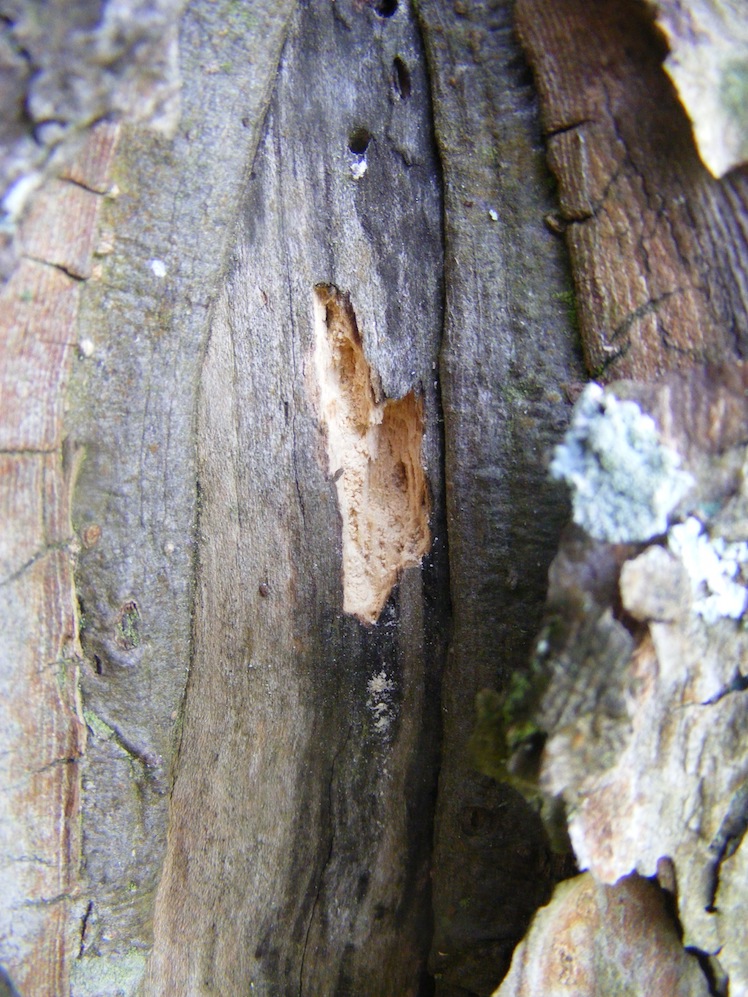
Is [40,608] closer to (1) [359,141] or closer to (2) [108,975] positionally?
(2) [108,975]

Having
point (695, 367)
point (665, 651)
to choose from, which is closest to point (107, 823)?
point (665, 651)

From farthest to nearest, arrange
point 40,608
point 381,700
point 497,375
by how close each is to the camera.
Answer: point 381,700 < point 497,375 < point 40,608

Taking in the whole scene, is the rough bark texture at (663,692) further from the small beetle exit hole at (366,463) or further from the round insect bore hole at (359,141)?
the round insect bore hole at (359,141)

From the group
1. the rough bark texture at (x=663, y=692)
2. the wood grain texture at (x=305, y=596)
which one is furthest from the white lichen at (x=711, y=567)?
the wood grain texture at (x=305, y=596)

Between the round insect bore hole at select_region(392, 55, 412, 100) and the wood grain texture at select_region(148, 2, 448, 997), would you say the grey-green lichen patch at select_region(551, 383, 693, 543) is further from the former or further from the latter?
the round insect bore hole at select_region(392, 55, 412, 100)

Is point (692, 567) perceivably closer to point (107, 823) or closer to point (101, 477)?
point (101, 477)

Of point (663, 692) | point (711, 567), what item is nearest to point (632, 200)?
point (711, 567)

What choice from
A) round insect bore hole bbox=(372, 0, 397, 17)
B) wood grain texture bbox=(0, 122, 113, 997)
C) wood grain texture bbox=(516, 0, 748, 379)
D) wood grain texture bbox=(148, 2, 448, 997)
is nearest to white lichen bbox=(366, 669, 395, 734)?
wood grain texture bbox=(148, 2, 448, 997)
